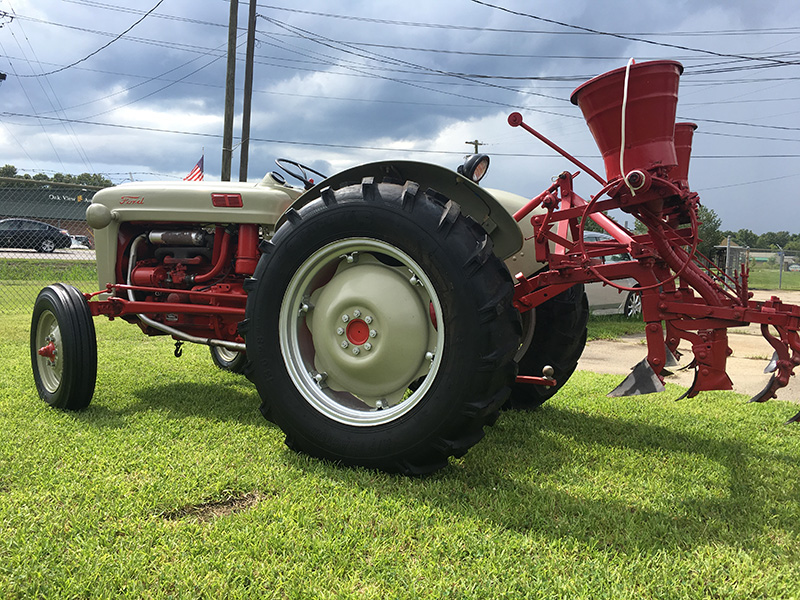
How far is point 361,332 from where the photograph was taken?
2.46 metres

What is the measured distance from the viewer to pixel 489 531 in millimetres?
1875

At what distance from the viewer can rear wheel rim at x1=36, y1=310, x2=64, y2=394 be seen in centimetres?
346

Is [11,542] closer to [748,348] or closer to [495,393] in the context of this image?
[495,393]

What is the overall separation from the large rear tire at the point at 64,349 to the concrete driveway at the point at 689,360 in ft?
13.0

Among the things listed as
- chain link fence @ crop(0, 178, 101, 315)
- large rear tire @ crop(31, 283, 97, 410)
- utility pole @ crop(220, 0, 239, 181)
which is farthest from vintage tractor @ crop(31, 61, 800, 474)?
utility pole @ crop(220, 0, 239, 181)

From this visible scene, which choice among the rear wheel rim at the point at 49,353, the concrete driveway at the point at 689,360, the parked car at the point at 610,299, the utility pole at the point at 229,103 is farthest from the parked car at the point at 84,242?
the parked car at the point at 610,299

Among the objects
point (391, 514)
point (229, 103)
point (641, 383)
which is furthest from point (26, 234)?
point (641, 383)

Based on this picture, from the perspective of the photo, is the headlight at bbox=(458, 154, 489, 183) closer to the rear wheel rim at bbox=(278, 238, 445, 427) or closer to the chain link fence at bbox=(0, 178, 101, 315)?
the rear wheel rim at bbox=(278, 238, 445, 427)

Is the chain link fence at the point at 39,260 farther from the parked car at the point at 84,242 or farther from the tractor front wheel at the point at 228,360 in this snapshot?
the tractor front wheel at the point at 228,360

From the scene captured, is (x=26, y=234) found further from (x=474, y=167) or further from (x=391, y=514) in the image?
(x=391, y=514)

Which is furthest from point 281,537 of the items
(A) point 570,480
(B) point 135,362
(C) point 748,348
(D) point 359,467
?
(C) point 748,348

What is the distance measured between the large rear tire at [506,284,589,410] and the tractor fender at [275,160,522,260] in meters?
1.00

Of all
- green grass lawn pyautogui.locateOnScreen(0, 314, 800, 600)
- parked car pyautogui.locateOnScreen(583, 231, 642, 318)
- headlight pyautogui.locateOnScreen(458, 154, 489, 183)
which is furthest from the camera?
parked car pyautogui.locateOnScreen(583, 231, 642, 318)

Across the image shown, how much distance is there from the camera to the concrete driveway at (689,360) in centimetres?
468
